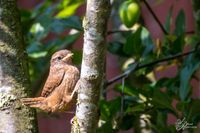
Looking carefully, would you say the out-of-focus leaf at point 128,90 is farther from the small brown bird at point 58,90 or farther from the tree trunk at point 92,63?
the tree trunk at point 92,63

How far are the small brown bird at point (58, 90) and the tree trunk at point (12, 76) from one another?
4cm

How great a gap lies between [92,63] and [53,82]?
0.54 metres

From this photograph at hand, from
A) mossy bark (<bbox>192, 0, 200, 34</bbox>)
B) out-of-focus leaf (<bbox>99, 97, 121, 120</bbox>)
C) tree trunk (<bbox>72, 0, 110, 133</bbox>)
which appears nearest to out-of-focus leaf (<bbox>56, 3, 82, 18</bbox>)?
mossy bark (<bbox>192, 0, 200, 34</bbox>)

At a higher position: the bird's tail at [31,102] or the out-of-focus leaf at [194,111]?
the bird's tail at [31,102]

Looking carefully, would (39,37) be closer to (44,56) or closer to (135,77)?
(44,56)

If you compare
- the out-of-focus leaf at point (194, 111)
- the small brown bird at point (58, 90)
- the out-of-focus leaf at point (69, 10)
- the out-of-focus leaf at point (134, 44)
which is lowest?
the out-of-focus leaf at point (194, 111)

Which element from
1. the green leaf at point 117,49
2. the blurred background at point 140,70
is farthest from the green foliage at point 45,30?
the green leaf at point 117,49

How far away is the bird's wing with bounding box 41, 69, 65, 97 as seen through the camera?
1763 millimetres

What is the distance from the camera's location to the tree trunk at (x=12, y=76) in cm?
157

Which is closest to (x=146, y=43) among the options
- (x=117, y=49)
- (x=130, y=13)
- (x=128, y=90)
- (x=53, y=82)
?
(x=117, y=49)

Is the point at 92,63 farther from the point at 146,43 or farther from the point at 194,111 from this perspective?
the point at 146,43

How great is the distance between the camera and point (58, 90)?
175 cm

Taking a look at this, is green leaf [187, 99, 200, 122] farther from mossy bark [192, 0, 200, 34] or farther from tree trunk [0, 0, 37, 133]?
tree trunk [0, 0, 37, 133]

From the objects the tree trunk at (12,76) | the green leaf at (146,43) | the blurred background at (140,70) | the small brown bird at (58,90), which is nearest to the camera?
the tree trunk at (12,76)
